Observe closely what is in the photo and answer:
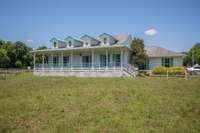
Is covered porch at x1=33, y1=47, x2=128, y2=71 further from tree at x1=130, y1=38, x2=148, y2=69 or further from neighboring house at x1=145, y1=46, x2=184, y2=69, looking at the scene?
neighboring house at x1=145, y1=46, x2=184, y2=69

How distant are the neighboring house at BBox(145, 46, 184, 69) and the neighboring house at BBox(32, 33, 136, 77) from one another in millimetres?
4445

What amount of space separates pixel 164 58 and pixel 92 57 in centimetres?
1138

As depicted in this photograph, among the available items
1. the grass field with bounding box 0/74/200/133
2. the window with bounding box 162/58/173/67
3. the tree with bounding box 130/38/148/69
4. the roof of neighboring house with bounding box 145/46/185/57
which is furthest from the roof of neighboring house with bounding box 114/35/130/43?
the grass field with bounding box 0/74/200/133

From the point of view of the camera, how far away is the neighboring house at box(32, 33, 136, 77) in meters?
21.6

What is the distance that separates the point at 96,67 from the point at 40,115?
61.1 ft

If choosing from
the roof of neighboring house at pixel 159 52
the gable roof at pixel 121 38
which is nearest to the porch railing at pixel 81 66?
the gable roof at pixel 121 38

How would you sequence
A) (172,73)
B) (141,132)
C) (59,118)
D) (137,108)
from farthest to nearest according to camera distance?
(172,73)
(137,108)
(59,118)
(141,132)

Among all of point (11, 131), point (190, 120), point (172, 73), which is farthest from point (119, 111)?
point (172, 73)

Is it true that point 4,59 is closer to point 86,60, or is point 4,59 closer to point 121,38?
point 86,60

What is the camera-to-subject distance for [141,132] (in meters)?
4.40

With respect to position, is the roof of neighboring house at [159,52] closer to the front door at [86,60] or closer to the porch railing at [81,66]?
the porch railing at [81,66]

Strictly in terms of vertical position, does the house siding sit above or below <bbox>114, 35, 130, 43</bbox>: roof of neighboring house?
below

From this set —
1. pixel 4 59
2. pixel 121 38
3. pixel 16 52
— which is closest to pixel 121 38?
pixel 121 38

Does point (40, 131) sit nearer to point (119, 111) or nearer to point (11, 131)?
point (11, 131)
